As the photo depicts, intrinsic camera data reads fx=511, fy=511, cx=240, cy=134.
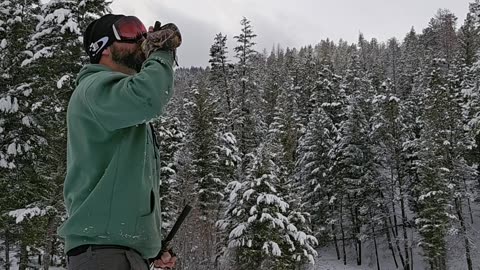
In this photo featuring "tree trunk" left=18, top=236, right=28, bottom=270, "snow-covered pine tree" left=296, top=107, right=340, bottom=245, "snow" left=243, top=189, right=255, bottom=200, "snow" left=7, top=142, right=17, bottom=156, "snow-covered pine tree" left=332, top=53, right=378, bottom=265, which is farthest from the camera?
"snow-covered pine tree" left=296, top=107, right=340, bottom=245

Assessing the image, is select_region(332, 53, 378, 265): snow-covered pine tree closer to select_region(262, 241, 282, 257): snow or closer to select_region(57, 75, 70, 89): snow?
select_region(262, 241, 282, 257): snow

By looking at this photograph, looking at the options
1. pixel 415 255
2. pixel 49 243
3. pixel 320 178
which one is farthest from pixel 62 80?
pixel 415 255

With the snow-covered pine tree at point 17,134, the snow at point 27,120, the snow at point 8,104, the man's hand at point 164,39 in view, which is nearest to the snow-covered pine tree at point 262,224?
the snow-covered pine tree at point 17,134

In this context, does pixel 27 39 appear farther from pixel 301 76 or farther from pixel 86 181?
pixel 301 76

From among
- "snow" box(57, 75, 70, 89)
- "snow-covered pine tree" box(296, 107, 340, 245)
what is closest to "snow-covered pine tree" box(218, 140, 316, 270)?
"snow" box(57, 75, 70, 89)

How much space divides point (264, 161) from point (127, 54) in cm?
2154

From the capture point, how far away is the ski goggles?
7.84ft

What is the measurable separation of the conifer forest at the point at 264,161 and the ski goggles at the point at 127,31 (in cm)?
557

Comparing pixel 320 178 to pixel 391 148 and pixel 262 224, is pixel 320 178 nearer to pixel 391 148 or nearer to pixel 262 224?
pixel 391 148

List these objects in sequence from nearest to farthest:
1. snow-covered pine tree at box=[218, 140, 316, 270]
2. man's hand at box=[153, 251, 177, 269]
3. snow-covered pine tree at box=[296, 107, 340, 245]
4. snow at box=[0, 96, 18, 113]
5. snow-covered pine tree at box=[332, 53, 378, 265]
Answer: man's hand at box=[153, 251, 177, 269]
snow at box=[0, 96, 18, 113]
snow-covered pine tree at box=[218, 140, 316, 270]
snow-covered pine tree at box=[332, 53, 378, 265]
snow-covered pine tree at box=[296, 107, 340, 245]

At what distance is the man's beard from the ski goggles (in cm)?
6

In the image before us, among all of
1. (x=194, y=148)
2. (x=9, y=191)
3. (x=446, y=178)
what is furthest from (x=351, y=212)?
(x=9, y=191)

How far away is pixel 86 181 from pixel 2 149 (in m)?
15.9

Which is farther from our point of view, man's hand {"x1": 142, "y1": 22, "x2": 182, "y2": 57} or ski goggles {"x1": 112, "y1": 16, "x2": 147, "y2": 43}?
ski goggles {"x1": 112, "y1": 16, "x2": 147, "y2": 43}
